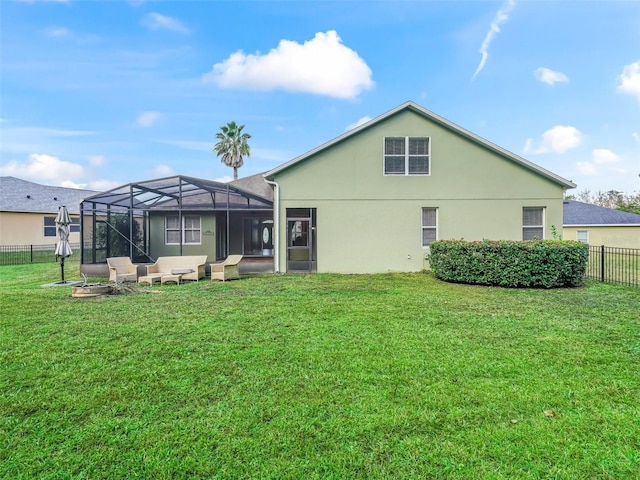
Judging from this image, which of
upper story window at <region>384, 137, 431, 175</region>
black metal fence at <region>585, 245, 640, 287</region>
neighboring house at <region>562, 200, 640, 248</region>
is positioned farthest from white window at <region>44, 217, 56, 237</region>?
neighboring house at <region>562, 200, 640, 248</region>

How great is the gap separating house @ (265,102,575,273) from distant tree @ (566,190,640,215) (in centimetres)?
3272

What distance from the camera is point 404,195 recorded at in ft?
42.8

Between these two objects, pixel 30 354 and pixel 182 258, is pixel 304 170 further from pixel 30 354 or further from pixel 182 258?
pixel 30 354

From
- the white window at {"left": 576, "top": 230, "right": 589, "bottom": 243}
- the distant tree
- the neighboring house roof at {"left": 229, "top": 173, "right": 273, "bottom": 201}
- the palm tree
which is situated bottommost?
the white window at {"left": 576, "top": 230, "right": 589, "bottom": 243}

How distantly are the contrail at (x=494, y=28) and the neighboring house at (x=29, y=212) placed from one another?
24.3 m

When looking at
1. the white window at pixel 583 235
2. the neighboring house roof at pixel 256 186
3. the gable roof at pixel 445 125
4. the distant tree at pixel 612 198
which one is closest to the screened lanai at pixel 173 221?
the neighboring house roof at pixel 256 186

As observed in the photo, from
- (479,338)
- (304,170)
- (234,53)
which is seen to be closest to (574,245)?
(479,338)

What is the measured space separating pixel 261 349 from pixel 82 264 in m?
11.2

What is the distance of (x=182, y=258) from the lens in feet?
40.2

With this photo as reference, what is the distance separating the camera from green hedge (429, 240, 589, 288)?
9.82m

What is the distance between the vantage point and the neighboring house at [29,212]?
74.4ft

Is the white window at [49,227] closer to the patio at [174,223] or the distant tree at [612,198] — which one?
the patio at [174,223]

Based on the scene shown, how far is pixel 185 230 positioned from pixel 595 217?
92.3 feet

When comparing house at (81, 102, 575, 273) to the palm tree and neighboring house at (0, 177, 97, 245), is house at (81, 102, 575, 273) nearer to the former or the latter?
neighboring house at (0, 177, 97, 245)
